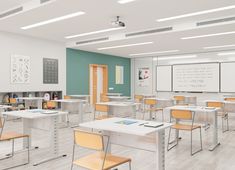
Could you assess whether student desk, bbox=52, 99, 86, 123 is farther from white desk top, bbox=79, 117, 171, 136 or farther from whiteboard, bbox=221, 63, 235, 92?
whiteboard, bbox=221, 63, 235, 92

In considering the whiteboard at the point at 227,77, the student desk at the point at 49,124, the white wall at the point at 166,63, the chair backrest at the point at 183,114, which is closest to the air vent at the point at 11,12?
the student desk at the point at 49,124

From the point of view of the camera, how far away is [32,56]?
9203 mm

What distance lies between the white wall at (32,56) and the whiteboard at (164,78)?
559 cm

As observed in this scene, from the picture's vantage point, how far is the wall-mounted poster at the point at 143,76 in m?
14.0

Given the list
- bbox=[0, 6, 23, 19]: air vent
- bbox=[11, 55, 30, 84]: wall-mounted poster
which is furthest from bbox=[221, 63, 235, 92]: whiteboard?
bbox=[0, 6, 23, 19]: air vent

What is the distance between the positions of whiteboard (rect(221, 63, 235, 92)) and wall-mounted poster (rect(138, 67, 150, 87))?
4.18 meters

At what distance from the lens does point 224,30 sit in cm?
711

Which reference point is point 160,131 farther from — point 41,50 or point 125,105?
point 41,50

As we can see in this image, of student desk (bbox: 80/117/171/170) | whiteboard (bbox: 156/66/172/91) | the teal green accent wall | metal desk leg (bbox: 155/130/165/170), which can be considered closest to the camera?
student desk (bbox: 80/117/171/170)

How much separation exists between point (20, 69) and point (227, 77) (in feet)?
30.2

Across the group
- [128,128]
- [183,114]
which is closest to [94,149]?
[128,128]

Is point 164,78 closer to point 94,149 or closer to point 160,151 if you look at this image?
point 160,151

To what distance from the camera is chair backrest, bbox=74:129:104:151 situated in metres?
2.37

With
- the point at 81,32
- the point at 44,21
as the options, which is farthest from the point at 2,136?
the point at 81,32
